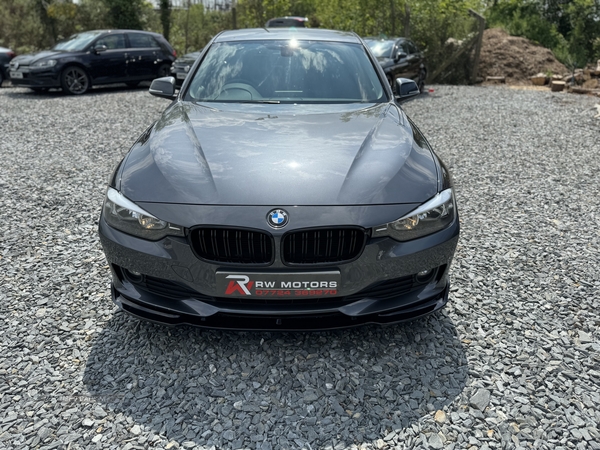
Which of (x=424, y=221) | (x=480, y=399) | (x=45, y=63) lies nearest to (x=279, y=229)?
(x=424, y=221)

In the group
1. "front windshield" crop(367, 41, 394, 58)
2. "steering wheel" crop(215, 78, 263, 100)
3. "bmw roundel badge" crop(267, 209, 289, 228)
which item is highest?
"steering wheel" crop(215, 78, 263, 100)

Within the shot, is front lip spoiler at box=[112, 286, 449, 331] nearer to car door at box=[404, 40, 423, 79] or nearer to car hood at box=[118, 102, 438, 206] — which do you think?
car hood at box=[118, 102, 438, 206]

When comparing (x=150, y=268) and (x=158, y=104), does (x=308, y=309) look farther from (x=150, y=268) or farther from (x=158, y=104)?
(x=158, y=104)

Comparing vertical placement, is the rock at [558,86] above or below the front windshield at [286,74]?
below

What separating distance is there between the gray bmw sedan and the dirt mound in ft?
51.9

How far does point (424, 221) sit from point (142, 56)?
43.0ft

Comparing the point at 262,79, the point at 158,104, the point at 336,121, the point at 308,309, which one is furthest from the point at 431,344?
the point at 158,104

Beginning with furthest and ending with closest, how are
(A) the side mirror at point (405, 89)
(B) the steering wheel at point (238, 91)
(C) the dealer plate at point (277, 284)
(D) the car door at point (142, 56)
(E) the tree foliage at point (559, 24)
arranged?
(E) the tree foliage at point (559, 24) → (D) the car door at point (142, 56) → (A) the side mirror at point (405, 89) → (B) the steering wheel at point (238, 91) → (C) the dealer plate at point (277, 284)

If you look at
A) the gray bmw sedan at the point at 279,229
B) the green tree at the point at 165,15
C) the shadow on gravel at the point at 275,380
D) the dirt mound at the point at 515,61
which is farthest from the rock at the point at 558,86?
the green tree at the point at 165,15

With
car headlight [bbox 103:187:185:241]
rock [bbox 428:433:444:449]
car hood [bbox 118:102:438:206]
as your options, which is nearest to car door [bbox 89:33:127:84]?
car hood [bbox 118:102:438:206]

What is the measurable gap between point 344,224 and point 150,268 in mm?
947

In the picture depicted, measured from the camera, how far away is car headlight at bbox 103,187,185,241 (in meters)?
2.53

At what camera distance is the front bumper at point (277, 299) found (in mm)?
2533

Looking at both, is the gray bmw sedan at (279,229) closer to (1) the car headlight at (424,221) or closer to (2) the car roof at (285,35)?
(1) the car headlight at (424,221)
